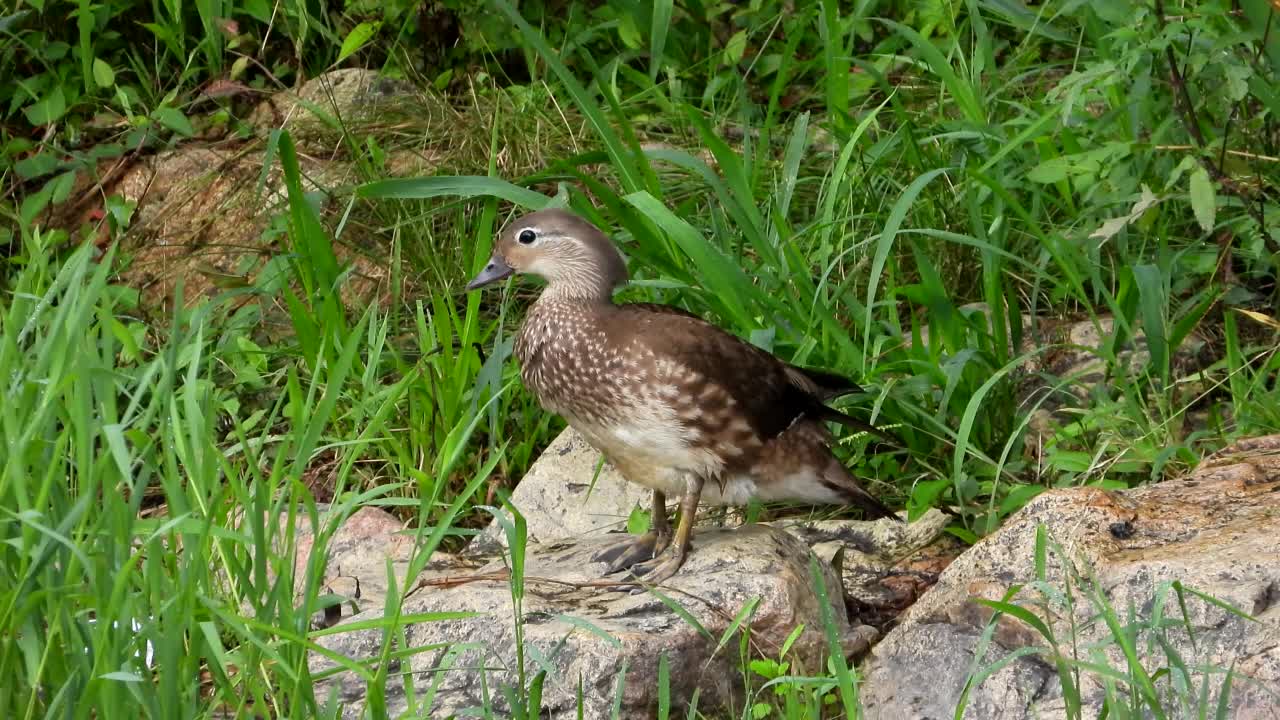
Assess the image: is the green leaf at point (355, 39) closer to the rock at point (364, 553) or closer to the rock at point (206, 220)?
the rock at point (206, 220)

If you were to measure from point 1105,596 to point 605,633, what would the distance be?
96 cm

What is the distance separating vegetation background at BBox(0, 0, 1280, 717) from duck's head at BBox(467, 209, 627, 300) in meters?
0.21

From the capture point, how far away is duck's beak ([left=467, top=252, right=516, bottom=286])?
4641 millimetres

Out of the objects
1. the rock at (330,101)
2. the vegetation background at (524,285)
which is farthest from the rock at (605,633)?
the rock at (330,101)

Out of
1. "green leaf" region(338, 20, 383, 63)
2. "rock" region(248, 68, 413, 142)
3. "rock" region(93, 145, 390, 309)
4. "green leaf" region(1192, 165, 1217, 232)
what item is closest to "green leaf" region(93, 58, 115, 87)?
"rock" region(93, 145, 390, 309)

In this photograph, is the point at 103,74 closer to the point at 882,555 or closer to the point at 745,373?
the point at 745,373

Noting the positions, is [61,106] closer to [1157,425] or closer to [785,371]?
[785,371]

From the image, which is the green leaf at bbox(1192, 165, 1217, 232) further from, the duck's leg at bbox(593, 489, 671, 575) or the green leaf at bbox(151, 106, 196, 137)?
the green leaf at bbox(151, 106, 196, 137)

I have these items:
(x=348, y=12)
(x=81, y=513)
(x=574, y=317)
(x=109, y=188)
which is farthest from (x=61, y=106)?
(x=81, y=513)

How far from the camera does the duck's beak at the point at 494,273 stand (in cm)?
464

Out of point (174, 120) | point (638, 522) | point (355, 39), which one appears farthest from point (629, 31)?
point (638, 522)

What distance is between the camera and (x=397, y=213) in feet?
18.7

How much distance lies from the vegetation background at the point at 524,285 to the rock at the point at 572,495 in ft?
0.51

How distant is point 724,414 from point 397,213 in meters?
1.91
